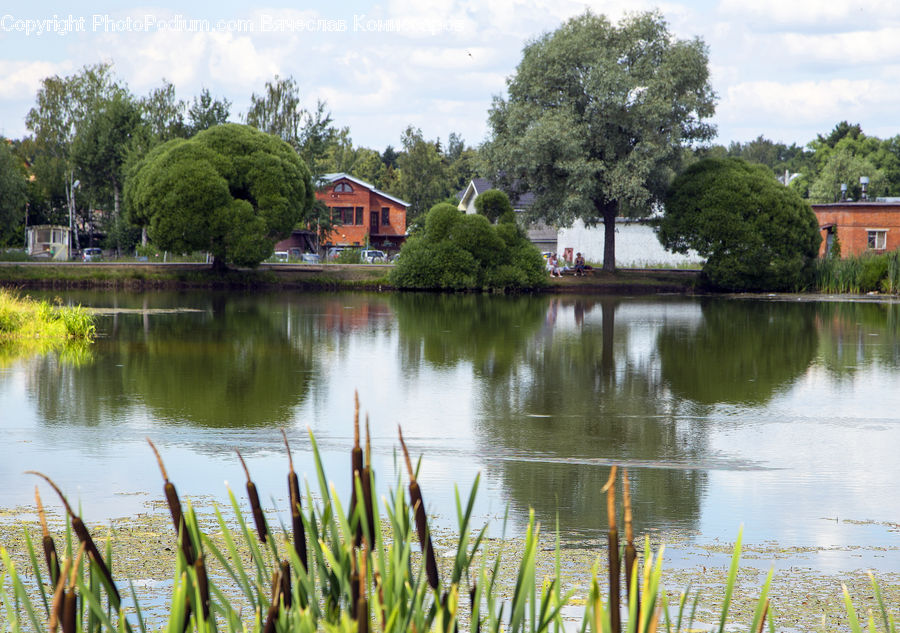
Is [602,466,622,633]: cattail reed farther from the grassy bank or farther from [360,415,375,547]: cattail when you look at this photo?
the grassy bank

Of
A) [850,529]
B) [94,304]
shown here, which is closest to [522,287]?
[94,304]

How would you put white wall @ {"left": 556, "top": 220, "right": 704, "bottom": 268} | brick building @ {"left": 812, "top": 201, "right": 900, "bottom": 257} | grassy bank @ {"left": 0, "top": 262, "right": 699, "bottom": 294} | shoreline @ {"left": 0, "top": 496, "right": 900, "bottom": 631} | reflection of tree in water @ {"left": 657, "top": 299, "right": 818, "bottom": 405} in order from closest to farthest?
shoreline @ {"left": 0, "top": 496, "right": 900, "bottom": 631}
reflection of tree in water @ {"left": 657, "top": 299, "right": 818, "bottom": 405}
grassy bank @ {"left": 0, "top": 262, "right": 699, "bottom": 294}
brick building @ {"left": 812, "top": 201, "right": 900, "bottom": 257}
white wall @ {"left": 556, "top": 220, "right": 704, "bottom": 268}

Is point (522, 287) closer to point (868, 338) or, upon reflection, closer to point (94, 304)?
point (94, 304)

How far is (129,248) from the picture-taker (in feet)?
212

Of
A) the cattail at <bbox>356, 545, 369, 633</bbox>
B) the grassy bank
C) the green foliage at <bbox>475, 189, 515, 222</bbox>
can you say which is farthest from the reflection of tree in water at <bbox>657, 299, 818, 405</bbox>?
the green foliage at <bbox>475, 189, 515, 222</bbox>

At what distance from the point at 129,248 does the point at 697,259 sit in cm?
3440

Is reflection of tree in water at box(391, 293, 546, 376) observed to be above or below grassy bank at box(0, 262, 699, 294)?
below

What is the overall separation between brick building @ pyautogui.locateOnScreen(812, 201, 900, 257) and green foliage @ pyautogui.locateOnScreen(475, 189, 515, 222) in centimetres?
1868

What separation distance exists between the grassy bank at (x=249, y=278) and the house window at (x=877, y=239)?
39.6 feet

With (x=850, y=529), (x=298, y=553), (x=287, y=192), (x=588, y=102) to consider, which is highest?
(x=588, y=102)

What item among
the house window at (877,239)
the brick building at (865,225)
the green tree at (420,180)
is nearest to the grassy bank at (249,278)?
the brick building at (865,225)

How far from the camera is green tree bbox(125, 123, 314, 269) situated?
46500 millimetres

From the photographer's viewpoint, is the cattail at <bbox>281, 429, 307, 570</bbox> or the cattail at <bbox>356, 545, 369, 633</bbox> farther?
the cattail at <bbox>281, 429, 307, 570</bbox>

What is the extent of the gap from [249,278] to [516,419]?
37558mm
